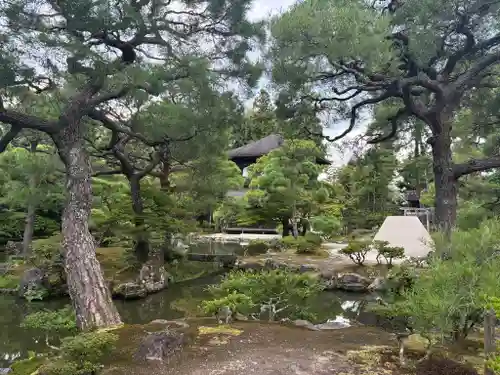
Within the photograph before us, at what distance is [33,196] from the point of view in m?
10.4

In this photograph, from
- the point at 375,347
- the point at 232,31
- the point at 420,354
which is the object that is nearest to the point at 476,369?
the point at 420,354

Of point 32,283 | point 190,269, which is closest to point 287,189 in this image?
point 190,269

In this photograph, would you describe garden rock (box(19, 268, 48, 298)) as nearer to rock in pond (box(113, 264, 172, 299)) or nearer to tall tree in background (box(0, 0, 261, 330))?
rock in pond (box(113, 264, 172, 299))

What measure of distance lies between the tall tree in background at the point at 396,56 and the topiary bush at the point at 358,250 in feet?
7.43

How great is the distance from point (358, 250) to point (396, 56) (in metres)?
4.30

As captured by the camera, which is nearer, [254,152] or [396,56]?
[396,56]

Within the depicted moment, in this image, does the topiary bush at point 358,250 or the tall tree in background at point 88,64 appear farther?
the topiary bush at point 358,250

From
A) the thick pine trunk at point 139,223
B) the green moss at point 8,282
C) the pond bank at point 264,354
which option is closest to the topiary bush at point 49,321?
the pond bank at point 264,354

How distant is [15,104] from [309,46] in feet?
13.6

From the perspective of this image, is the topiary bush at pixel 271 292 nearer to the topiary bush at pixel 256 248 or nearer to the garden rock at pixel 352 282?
the garden rock at pixel 352 282

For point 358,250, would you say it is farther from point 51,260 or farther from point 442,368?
Answer: point 51,260

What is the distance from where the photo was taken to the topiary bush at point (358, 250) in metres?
9.49

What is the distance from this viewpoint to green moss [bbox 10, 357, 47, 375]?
3906 millimetres

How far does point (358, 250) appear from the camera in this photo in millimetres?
9555
